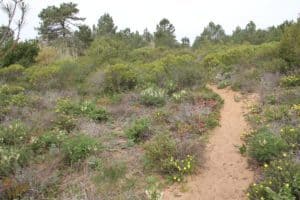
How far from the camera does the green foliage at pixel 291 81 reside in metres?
11.8

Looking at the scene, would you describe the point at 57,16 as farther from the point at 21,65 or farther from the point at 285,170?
the point at 285,170

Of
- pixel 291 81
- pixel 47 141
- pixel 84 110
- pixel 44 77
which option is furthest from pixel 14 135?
pixel 291 81

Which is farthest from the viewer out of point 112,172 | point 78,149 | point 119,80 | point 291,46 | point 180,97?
point 291,46

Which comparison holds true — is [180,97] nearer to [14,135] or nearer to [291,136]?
[291,136]

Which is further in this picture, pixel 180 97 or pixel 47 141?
pixel 180 97

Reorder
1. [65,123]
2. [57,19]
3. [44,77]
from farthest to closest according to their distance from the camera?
[57,19]
[44,77]
[65,123]

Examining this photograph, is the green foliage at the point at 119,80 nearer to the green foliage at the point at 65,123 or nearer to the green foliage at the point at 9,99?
the green foliage at the point at 9,99

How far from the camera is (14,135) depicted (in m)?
8.56

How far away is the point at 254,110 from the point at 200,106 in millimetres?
1407

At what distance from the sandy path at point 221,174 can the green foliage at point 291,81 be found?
3176 millimetres

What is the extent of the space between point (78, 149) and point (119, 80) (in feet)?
20.5

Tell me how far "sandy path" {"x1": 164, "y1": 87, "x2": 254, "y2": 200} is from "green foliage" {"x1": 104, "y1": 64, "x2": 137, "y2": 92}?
4997 mm

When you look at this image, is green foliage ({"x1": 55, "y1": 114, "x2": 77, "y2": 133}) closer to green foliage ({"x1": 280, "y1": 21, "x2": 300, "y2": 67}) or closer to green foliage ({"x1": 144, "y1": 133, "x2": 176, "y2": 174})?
green foliage ({"x1": 144, "y1": 133, "x2": 176, "y2": 174})

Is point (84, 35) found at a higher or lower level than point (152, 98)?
higher
